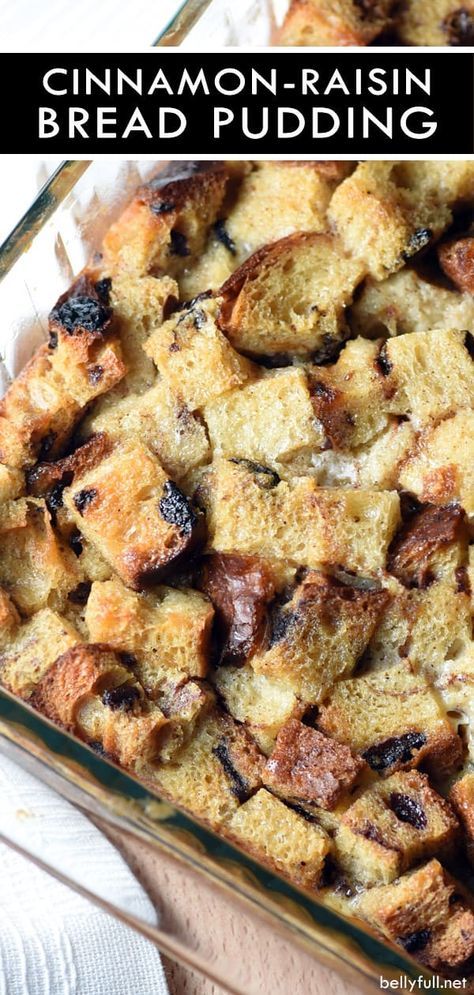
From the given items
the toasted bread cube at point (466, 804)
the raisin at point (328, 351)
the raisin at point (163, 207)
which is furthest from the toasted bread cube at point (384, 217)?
the toasted bread cube at point (466, 804)

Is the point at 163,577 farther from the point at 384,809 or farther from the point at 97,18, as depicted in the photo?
the point at 97,18

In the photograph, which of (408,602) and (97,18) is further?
(97,18)

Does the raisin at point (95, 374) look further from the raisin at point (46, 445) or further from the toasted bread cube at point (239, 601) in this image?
the toasted bread cube at point (239, 601)

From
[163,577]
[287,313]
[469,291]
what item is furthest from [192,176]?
[163,577]

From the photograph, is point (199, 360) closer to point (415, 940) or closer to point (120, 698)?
point (120, 698)

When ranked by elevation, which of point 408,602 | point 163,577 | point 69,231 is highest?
point 69,231

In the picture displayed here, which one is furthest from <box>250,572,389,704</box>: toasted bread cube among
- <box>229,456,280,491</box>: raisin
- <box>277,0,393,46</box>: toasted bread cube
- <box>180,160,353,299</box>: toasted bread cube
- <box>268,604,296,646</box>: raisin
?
<box>277,0,393,46</box>: toasted bread cube
